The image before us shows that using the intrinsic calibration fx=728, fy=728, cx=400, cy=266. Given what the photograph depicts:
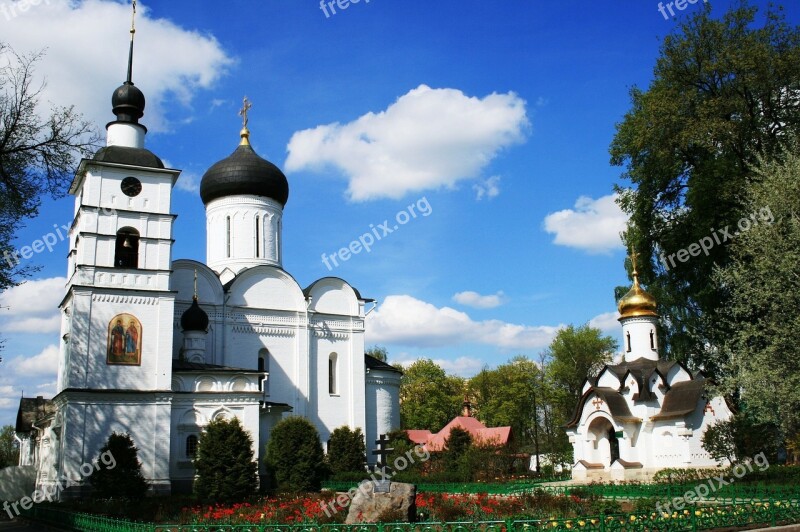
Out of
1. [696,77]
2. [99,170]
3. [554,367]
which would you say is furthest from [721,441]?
[554,367]

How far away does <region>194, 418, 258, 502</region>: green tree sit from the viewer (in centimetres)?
1867

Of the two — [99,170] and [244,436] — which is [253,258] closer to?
[99,170]

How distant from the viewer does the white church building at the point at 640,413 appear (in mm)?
21891

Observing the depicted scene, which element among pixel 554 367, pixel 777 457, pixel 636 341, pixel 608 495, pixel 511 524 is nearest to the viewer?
pixel 511 524

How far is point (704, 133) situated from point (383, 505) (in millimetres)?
14828

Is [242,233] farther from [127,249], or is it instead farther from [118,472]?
[118,472]

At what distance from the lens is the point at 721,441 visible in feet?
65.2

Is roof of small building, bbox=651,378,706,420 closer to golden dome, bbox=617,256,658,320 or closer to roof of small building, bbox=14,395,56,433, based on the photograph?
golden dome, bbox=617,256,658,320

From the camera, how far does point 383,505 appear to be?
1080 centimetres

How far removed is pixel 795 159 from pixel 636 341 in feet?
34.7

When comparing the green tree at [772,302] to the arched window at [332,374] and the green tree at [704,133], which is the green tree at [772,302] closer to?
the green tree at [704,133]

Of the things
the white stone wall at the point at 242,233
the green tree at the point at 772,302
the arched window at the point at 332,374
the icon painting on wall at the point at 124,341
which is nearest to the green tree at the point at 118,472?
the icon painting on wall at the point at 124,341

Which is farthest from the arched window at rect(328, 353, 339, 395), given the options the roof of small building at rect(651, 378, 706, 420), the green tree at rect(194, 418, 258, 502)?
the roof of small building at rect(651, 378, 706, 420)

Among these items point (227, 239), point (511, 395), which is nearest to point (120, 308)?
point (227, 239)
